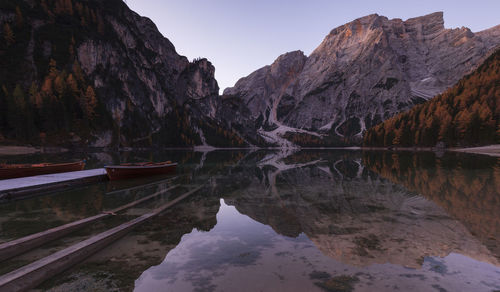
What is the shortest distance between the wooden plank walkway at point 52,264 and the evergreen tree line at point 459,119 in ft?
416

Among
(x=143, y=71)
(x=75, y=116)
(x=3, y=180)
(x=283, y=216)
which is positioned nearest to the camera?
(x=283, y=216)

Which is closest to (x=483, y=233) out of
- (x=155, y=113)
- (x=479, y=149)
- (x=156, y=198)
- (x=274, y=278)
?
(x=274, y=278)

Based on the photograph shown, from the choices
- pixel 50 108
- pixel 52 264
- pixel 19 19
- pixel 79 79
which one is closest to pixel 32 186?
pixel 52 264

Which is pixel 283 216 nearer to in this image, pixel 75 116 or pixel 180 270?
pixel 180 270

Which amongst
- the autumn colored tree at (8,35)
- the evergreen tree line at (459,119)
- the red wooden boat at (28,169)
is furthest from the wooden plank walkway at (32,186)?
the autumn colored tree at (8,35)

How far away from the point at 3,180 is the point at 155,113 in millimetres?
173848

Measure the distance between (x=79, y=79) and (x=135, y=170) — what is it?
122 meters

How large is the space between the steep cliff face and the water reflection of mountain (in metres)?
113

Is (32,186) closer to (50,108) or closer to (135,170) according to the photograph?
(135,170)

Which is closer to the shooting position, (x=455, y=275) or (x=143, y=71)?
(x=455, y=275)

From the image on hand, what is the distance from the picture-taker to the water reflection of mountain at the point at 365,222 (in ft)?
28.1

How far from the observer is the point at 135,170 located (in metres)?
27.6

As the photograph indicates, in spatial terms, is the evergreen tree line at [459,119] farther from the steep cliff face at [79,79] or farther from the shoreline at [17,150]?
the shoreline at [17,150]

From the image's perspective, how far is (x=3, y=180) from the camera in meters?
21.6
